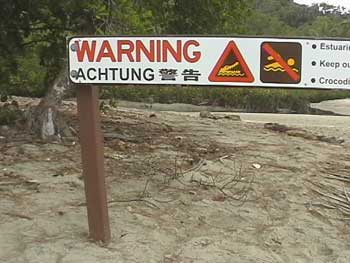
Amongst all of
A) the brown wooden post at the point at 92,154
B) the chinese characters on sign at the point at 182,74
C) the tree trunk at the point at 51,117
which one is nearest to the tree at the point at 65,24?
the tree trunk at the point at 51,117

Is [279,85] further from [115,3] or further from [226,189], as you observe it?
[115,3]

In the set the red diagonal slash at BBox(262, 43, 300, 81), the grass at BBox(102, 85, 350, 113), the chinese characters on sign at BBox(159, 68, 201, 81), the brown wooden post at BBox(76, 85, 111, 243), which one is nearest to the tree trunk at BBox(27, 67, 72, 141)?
the brown wooden post at BBox(76, 85, 111, 243)

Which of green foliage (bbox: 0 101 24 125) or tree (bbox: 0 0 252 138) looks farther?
green foliage (bbox: 0 101 24 125)

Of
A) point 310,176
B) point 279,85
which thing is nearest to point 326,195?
point 310,176

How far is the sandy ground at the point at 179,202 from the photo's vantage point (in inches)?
193

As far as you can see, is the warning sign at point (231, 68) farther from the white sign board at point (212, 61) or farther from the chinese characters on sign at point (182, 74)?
the chinese characters on sign at point (182, 74)

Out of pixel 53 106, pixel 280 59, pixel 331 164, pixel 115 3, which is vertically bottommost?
pixel 331 164

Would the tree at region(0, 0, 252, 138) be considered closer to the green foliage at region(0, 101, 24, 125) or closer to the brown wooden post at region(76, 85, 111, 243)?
the green foliage at region(0, 101, 24, 125)

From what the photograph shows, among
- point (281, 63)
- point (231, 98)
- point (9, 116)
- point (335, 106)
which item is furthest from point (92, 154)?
point (335, 106)

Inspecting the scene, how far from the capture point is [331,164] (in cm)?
810

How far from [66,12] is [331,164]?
12.0 ft

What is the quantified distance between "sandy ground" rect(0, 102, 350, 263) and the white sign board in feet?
4.05

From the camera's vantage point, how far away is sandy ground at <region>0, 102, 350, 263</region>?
4.91 m

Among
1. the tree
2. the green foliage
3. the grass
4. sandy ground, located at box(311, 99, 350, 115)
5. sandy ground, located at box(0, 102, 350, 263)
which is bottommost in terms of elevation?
sandy ground, located at box(311, 99, 350, 115)
